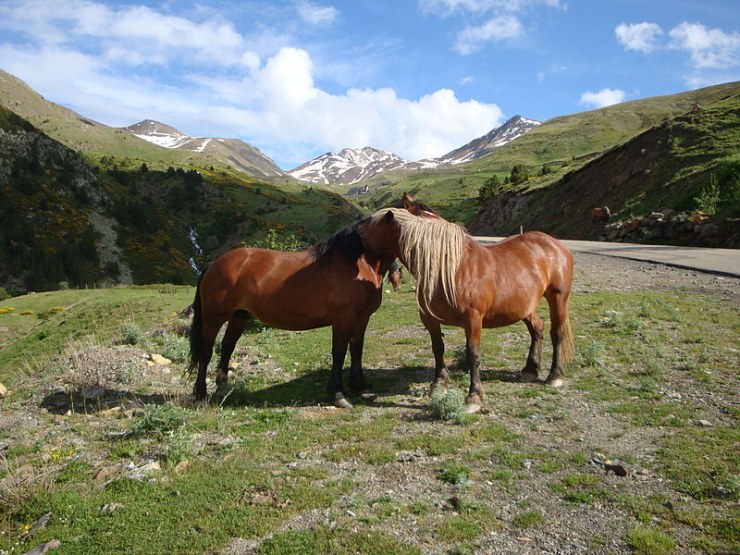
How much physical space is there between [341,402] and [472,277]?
8.36 ft

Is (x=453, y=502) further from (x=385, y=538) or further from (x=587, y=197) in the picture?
(x=587, y=197)

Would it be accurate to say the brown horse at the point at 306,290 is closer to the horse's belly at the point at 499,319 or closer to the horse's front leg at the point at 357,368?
the horse's front leg at the point at 357,368

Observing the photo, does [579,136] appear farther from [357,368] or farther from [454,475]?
[454,475]

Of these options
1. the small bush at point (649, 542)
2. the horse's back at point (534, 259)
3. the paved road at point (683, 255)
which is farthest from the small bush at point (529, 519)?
the paved road at point (683, 255)

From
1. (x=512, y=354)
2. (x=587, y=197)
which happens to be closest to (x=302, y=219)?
(x=587, y=197)

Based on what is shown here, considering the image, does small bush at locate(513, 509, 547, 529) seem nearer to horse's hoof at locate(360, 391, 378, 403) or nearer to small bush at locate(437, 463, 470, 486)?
small bush at locate(437, 463, 470, 486)

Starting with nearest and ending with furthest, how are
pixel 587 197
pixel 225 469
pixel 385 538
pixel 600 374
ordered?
1. pixel 385 538
2. pixel 225 469
3. pixel 600 374
4. pixel 587 197

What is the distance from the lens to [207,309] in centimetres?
738

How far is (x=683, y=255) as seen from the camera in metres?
21.1

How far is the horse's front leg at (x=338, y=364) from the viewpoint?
6.93 meters

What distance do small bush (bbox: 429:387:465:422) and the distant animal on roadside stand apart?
35433mm

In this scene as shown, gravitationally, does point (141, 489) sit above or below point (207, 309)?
below

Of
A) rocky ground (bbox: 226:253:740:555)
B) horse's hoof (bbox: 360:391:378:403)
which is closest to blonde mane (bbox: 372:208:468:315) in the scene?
horse's hoof (bbox: 360:391:378:403)

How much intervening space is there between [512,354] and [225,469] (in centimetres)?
591
